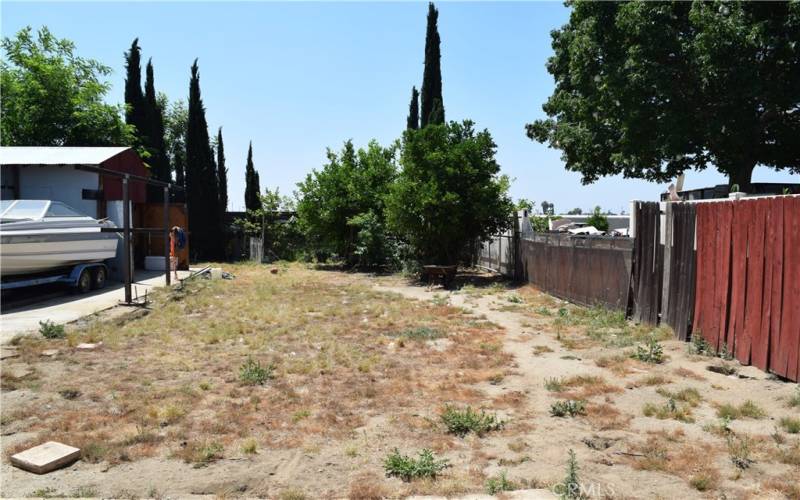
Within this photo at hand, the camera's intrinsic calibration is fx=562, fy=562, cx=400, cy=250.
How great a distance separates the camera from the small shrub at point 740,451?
3848mm

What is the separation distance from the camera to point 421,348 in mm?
8055

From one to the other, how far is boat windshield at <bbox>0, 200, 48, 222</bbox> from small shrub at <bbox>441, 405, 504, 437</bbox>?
10.7m

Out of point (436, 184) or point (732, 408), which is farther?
point (436, 184)

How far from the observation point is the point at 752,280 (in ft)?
21.1

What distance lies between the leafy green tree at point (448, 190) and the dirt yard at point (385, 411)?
767cm

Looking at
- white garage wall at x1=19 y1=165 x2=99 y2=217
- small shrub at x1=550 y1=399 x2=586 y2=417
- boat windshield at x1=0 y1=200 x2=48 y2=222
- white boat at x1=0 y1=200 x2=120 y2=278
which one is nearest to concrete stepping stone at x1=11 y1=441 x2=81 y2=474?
small shrub at x1=550 y1=399 x2=586 y2=417

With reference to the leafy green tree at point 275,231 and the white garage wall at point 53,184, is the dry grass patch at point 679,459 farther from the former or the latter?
the leafy green tree at point 275,231

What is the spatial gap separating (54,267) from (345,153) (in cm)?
1427

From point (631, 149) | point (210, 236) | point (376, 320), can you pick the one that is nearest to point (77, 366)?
point (376, 320)

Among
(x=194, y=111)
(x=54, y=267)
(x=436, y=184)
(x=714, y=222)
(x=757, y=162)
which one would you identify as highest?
(x=194, y=111)

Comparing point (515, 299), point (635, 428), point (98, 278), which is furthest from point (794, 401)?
point (98, 278)

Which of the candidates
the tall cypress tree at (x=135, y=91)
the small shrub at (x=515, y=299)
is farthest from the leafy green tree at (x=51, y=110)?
the small shrub at (x=515, y=299)

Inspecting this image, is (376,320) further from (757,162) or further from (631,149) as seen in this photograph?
(757,162)

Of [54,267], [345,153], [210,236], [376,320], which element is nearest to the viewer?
[376,320]
